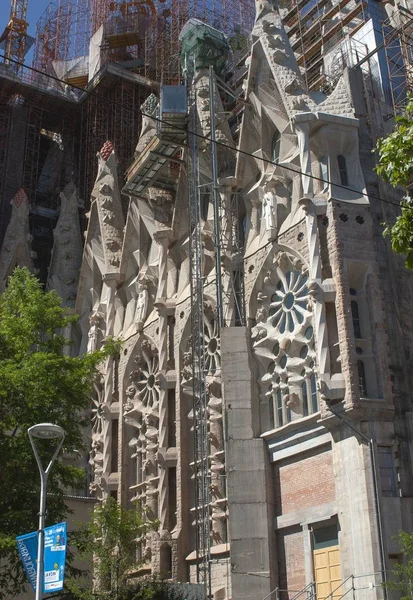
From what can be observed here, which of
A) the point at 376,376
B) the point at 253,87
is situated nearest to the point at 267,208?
the point at 253,87

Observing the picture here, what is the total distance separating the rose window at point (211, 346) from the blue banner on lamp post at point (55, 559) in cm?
1449

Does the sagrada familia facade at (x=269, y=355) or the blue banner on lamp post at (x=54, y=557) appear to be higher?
the sagrada familia facade at (x=269, y=355)

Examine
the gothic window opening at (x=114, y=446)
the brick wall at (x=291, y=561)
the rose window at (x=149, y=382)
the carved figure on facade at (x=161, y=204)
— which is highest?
the carved figure on facade at (x=161, y=204)

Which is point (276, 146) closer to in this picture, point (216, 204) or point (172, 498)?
point (216, 204)

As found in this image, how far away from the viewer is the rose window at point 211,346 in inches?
1115

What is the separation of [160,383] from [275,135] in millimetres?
9757

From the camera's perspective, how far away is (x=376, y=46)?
29.5m

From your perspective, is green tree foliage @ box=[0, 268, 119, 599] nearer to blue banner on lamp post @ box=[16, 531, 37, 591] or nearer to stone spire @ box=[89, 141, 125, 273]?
blue banner on lamp post @ box=[16, 531, 37, 591]

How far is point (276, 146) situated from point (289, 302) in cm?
591

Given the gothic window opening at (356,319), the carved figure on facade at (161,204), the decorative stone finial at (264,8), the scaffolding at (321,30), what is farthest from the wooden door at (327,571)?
the decorative stone finial at (264,8)

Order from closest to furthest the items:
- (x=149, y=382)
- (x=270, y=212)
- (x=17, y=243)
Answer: (x=270, y=212), (x=149, y=382), (x=17, y=243)

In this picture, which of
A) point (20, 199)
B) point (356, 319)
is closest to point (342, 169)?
point (356, 319)

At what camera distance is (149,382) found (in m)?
31.7

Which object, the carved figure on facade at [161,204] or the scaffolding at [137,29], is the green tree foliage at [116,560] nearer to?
the carved figure on facade at [161,204]
